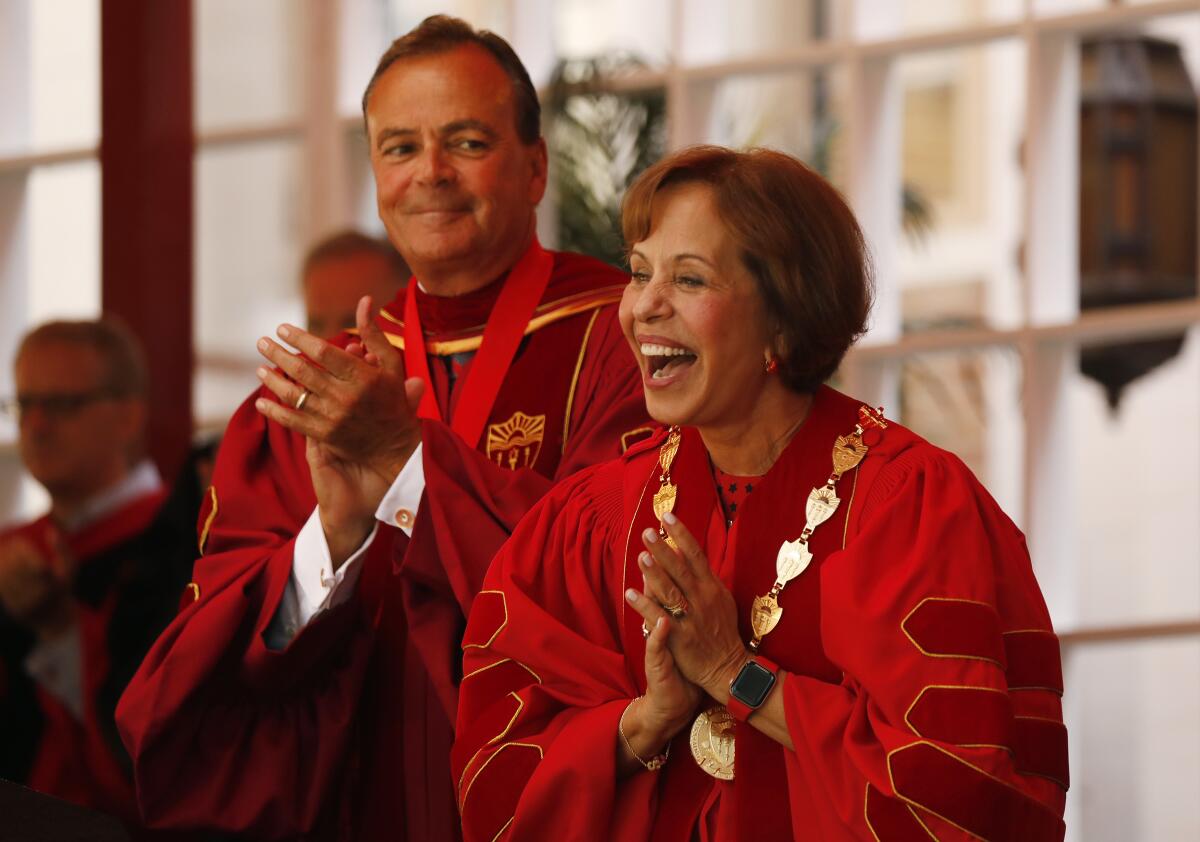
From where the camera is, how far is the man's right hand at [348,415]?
3.29 meters

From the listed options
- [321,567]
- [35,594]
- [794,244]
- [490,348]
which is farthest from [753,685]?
[35,594]

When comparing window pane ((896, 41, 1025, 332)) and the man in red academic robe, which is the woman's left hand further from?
window pane ((896, 41, 1025, 332))

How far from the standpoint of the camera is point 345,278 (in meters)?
5.47

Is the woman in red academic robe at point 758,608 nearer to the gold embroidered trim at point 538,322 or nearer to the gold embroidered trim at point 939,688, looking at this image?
the gold embroidered trim at point 939,688

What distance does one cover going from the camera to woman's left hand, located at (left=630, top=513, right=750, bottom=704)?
2.82m

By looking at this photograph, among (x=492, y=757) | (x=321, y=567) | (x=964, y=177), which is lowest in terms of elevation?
(x=492, y=757)

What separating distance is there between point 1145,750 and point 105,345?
3.78m

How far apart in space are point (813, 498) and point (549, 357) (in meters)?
0.97

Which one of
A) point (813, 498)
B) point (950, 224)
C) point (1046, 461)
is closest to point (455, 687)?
point (813, 498)

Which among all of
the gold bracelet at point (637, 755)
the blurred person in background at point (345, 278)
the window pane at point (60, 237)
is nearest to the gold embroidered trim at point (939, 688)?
the gold bracelet at point (637, 755)

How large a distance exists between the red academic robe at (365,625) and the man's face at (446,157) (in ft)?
0.49

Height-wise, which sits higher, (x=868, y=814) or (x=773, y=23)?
(x=773, y=23)

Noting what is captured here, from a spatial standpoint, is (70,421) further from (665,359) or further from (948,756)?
(948,756)

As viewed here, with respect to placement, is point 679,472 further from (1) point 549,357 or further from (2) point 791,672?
(1) point 549,357
